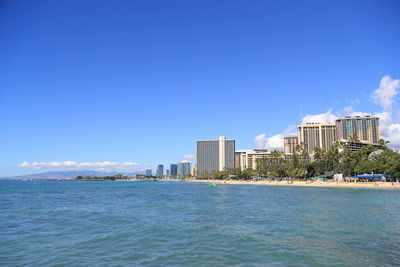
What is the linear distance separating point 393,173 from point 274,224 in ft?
275

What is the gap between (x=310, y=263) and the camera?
12781mm

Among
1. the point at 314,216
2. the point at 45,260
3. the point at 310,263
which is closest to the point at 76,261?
the point at 45,260

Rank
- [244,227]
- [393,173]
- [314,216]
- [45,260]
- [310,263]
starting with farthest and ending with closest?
[393,173] → [314,216] → [244,227] → [45,260] → [310,263]

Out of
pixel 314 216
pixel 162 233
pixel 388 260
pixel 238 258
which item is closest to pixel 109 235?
pixel 162 233

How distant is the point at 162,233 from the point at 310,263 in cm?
982

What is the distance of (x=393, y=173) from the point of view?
88.0 metres

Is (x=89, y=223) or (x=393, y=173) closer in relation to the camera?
(x=89, y=223)

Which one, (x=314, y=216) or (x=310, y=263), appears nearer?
(x=310, y=263)

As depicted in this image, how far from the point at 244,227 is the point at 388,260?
31.9 ft

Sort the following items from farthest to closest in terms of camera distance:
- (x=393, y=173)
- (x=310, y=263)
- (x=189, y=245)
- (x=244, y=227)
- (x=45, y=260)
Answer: (x=393, y=173) → (x=244, y=227) → (x=189, y=245) → (x=45, y=260) → (x=310, y=263)

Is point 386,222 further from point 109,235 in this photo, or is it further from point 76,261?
point 76,261

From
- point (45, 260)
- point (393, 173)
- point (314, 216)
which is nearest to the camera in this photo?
point (45, 260)

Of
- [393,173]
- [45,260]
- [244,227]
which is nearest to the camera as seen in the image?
[45,260]

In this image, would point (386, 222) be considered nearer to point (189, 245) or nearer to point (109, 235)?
point (189, 245)
